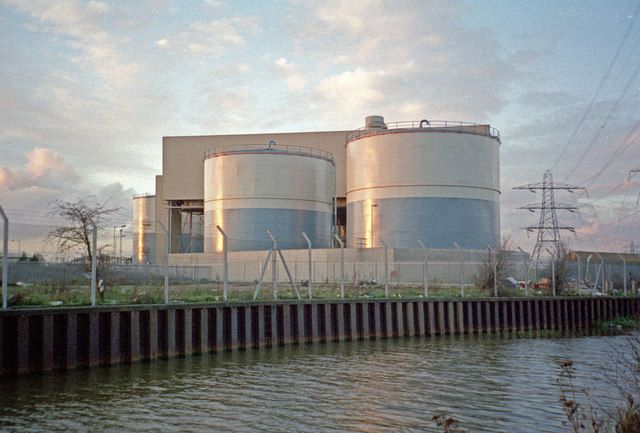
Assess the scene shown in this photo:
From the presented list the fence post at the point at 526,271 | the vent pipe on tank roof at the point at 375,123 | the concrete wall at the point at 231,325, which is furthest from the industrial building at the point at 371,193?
the concrete wall at the point at 231,325

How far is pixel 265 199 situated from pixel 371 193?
328 inches

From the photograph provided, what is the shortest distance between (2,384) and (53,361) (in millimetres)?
1773

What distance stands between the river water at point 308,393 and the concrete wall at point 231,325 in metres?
0.64

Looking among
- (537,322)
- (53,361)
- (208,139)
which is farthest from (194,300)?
(208,139)

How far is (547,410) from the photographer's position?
1424 cm

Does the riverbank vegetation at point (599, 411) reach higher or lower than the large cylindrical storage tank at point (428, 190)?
lower

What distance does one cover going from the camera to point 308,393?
52.6 ft

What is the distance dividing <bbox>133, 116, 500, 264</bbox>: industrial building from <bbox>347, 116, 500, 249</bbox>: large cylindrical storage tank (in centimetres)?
7

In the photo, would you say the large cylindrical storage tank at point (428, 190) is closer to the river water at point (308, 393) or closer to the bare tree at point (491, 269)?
the bare tree at point (491, 269)

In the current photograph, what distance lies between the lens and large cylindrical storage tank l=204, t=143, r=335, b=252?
55.2m

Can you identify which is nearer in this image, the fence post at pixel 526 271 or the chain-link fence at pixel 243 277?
the chain-link fence at pixel 243 277

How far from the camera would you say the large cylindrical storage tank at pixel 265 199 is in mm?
55250

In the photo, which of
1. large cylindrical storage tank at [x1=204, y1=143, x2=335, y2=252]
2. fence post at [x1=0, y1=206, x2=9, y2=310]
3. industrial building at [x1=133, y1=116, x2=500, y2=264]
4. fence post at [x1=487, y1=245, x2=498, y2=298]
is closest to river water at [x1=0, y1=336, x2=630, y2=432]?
fence post at [x1=0, y1=206, x2=9, y2=310]

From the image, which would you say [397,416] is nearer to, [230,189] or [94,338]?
[94,338]
